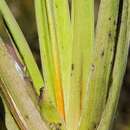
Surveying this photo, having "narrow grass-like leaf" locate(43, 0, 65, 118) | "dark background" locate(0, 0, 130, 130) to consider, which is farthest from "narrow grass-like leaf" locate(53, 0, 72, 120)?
"dark background" locate(0, 0, 130, 130)

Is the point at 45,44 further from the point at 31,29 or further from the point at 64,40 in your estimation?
the point at 31,29

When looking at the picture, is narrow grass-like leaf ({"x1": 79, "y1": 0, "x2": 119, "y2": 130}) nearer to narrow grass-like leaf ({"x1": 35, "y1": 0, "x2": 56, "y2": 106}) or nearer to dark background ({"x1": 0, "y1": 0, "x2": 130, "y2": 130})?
narrow grass-like leaf ({"x1": 35, "y1": 0, "x2": 56, "y2": 106})

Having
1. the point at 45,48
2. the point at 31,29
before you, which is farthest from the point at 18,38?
the point at 31,29

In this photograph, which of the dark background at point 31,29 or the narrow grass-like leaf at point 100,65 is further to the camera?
the dark background at point 31,29

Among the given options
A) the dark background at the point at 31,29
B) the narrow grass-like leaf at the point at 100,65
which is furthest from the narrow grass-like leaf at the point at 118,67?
the dark background at the point at 31,29

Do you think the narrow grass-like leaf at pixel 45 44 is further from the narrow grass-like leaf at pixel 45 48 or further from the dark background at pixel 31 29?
the dark background at pixel 31 29

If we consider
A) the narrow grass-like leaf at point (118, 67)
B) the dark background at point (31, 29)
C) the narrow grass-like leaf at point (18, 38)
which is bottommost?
the narrow grass-like leaf at point (118, 67)

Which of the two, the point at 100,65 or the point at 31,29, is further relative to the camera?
the point at 31,29

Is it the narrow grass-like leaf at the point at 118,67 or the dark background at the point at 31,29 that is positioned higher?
the dark background at the point at 31,29
